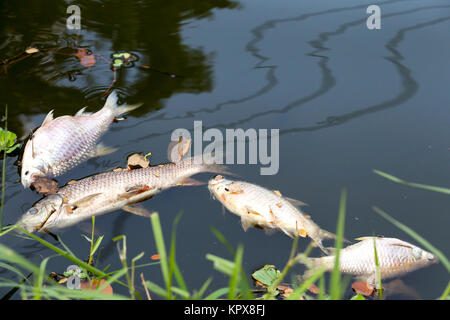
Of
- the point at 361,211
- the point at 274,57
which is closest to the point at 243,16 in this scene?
the point at 274,57

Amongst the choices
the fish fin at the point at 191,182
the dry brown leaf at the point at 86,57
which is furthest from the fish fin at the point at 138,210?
the dry brown leaf at the point at 86,57

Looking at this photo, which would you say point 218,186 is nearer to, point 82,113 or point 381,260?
point 381,260

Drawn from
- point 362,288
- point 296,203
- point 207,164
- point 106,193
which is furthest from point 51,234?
point 362,288

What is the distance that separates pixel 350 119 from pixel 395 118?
37cm

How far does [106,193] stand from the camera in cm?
286

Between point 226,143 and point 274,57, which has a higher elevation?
point 274,57

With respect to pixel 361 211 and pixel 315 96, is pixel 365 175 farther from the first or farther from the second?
pixel 315 96

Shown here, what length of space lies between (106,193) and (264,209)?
1.05m

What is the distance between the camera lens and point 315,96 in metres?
3.71

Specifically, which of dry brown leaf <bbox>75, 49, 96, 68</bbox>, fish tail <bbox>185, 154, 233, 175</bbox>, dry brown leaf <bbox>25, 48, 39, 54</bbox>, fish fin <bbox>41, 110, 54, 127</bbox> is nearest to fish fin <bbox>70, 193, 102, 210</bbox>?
fish tail <bbox>185, 154, 233, 175</bbox>

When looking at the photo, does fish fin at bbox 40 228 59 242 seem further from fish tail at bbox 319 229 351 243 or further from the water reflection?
fish tail at bbox 319 229 351 243

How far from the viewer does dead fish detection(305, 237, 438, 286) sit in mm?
2467

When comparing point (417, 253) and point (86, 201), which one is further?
point (86, 201)

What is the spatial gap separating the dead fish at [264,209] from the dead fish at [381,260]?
0.50ft
